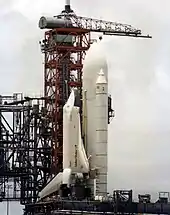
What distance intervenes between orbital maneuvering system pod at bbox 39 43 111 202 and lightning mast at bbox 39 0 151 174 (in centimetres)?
1050

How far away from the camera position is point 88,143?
13025 centimetres

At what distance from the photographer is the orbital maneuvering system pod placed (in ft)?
421

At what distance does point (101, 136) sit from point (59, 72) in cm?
1897

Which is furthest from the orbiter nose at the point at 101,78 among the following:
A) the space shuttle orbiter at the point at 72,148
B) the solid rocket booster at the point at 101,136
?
the space shuttle orbiter at the point at 72,148

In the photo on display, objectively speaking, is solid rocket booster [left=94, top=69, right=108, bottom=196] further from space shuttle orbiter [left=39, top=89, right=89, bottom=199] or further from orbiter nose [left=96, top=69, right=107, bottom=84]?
space shuttle orbiter [left=39, top=89, right=89, bottom=199]

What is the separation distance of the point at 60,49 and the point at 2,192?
25630 mm

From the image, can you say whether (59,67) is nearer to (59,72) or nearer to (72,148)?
(59,72)

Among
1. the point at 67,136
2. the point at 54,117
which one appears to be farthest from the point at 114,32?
the point at 67,136

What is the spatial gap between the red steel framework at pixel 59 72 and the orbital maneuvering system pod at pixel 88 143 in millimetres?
10440

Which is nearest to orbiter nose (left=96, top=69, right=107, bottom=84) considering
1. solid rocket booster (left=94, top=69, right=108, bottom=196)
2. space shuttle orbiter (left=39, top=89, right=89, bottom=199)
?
solid rocket booster (left=94, top=69, right=108, bottom=196)

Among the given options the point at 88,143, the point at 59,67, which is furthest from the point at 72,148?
the point at 59,67

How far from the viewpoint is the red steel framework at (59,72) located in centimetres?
14200

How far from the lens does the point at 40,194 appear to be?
458 feet

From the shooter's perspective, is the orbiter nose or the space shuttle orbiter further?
the orbiter nose
